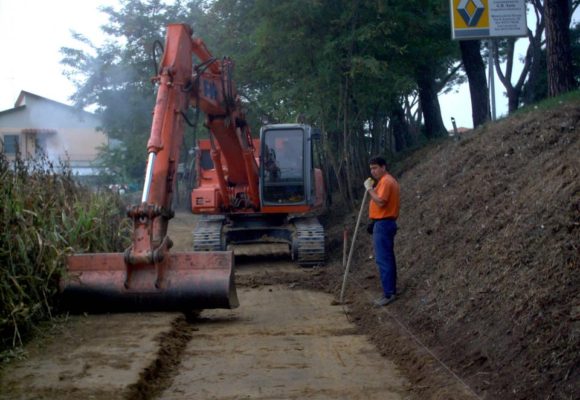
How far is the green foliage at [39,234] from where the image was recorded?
909 cm

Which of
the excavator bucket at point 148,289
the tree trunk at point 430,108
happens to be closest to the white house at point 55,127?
the tree trunk at point 430,108

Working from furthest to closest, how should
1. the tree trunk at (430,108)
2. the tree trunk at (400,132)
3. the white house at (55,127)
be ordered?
the white house at (55,127) < the tree trunk at (400,132) < the tree trunk at (430,108)

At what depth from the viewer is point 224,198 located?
1750 cm

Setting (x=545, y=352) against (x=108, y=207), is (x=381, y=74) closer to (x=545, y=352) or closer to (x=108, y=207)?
(x=108, y=207)

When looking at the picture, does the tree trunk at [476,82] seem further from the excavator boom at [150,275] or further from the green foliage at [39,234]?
the excavator boom at [150,275]

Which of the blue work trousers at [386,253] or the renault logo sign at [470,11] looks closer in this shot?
the blue work trousers at [386,253]

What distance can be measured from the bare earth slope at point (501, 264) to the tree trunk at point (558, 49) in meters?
1.38

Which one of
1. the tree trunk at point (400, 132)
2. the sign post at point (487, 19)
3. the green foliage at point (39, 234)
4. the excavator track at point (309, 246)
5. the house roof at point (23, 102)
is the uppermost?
the house roof at point (23, 102)

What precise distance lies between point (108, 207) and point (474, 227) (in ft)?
24.1

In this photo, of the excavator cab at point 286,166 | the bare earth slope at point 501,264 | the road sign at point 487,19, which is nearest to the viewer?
the bare earth slope at point 501,264

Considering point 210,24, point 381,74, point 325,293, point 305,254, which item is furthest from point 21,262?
point 210,24

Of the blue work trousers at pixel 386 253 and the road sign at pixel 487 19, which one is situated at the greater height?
the road sign at pixel 487 19

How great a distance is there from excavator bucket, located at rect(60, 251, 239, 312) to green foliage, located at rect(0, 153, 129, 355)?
348 mm

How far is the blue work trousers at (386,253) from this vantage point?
36.2 ft
